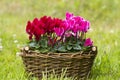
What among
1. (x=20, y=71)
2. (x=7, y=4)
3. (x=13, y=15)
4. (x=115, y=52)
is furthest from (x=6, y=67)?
(x=7, y=4)

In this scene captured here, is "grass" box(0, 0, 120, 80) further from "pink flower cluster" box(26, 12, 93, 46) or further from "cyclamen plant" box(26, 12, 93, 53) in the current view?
"pink flower cluster" box(26, 12, 93, 46)

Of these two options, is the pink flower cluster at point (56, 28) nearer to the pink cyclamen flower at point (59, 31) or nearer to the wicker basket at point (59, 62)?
the pink cyclamen flower at point (59, 31)

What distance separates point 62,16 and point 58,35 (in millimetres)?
5336

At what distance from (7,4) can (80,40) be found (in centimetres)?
634

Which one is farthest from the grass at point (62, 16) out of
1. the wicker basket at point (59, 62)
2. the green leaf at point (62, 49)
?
the green leaf at point (62, 49)

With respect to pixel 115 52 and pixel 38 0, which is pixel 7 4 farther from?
pixel 115 52

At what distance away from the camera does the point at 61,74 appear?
438 centimetres

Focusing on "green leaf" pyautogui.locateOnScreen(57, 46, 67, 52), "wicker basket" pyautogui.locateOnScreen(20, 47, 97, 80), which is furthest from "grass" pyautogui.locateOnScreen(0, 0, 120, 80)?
"green leaf" pyautogui.locateOnScreen(57, 46, 67, 52)

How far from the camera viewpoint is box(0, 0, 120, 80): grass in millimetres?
5023

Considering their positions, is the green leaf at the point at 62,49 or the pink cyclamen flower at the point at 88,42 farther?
the pink cyclamen flower at the point at 88,42


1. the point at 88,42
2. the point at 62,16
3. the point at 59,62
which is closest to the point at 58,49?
the point at 59,62

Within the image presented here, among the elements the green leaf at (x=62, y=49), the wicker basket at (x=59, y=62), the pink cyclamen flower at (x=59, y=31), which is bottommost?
the wicker basket at (x=59, y=62)

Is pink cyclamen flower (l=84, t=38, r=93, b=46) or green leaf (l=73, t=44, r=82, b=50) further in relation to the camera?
pink cyclamen flower (l=84, t=38, r=93, b=46)

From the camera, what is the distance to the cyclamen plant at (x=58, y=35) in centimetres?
444
